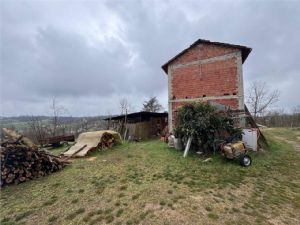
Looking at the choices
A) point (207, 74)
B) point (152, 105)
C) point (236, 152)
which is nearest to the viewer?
point (236, 152)

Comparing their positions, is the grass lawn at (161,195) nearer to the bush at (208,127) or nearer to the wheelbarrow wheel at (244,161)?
the wheelbarrow wheel at (244,161)

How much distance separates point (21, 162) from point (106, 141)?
19.0 ft

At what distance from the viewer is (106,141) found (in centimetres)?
1233

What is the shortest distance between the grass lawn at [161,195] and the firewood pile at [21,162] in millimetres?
345

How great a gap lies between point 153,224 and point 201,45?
11.7m

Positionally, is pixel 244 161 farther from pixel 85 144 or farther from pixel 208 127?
pixel 85 144

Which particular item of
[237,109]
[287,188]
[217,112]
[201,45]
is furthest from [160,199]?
[201,45]

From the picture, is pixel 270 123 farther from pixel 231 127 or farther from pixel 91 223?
pixel 91 223

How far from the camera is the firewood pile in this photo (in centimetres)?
652

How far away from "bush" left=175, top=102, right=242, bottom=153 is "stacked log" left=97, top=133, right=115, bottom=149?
5.46 metres

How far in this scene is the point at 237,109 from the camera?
10.7 metres

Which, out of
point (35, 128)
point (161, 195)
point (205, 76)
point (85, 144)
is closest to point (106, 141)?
point (85, 144)

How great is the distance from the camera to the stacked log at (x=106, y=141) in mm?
11867

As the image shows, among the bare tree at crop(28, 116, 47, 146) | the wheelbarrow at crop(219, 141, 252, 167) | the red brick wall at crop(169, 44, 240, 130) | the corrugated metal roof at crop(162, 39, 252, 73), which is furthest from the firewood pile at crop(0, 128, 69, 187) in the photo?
the bare tree at crop(28, 116, 47, 146)
